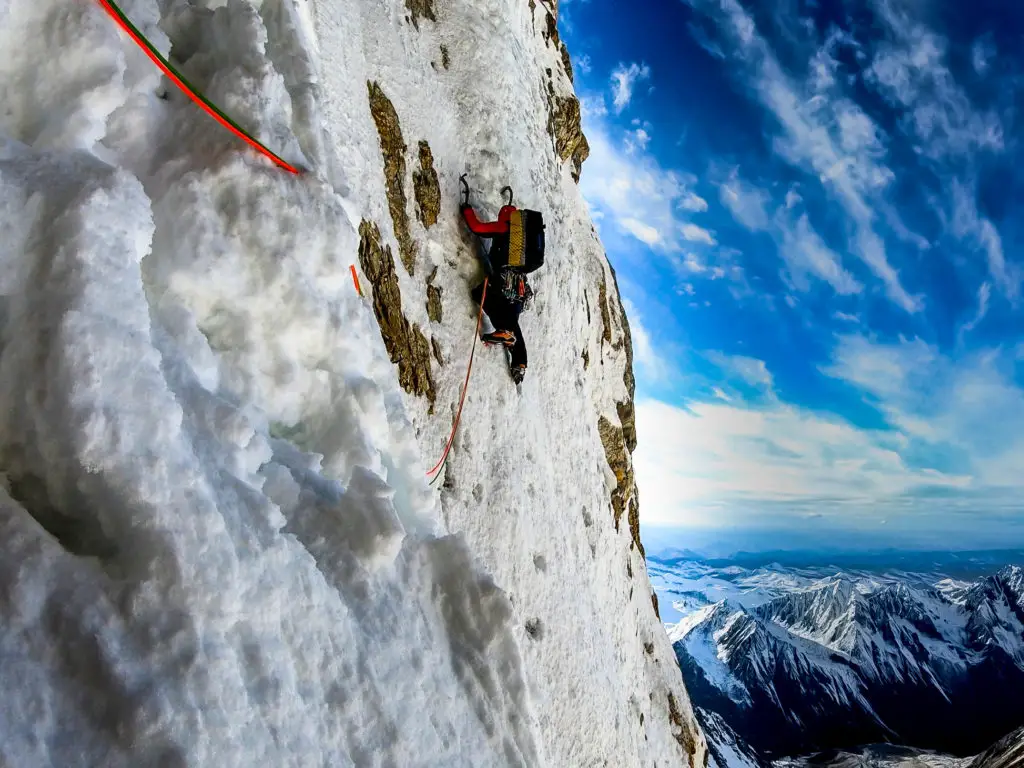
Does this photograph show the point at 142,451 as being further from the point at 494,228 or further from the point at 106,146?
the point at 494,228

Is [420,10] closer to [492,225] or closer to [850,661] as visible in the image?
[492,225]

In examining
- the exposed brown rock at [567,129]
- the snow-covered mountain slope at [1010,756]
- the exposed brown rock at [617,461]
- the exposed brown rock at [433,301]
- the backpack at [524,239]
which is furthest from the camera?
the snow-covered mountain slope at [1010,756]

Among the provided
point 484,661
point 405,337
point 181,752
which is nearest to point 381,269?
point 405,337

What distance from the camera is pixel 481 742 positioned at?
2.46m

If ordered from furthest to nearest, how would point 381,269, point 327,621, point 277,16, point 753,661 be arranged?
point 753,661 → point 381,269 → point 277,16 → point 327,621

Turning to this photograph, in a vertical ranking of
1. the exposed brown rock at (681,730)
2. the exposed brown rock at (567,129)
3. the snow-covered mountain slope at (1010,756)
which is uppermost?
the exposed brown rock at (567,129)

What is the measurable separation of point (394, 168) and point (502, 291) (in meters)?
1.93

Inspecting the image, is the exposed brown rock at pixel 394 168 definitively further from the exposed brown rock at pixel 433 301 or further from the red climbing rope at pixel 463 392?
the red climbing rope at pixel 463 392

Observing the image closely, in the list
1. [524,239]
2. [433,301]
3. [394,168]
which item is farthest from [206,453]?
[524,239]

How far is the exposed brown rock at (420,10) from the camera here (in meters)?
8.45

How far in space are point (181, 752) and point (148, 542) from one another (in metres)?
0.51

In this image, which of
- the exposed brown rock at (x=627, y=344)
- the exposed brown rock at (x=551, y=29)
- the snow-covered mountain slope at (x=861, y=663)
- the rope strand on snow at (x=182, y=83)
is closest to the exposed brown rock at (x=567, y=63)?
the exposed brown rock at (x=551, y=29)

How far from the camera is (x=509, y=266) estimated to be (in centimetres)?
747

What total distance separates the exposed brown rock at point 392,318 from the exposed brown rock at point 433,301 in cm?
67
